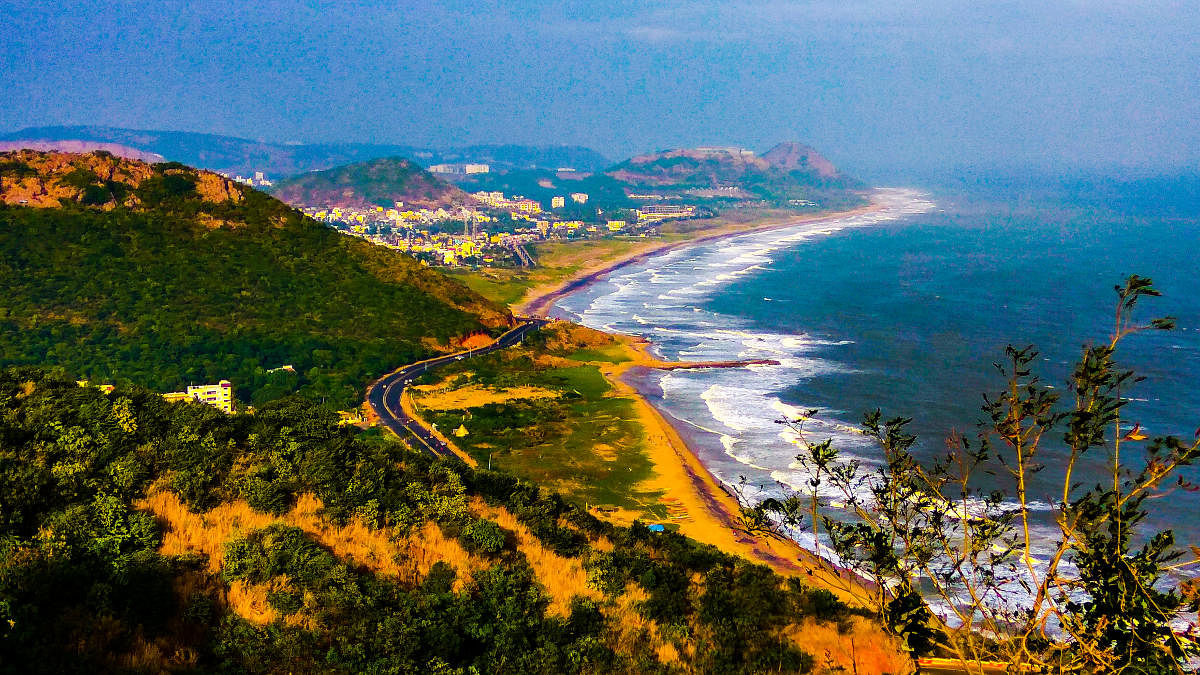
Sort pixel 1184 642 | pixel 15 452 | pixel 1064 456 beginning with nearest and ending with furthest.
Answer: pixel 1184 642, pixel 15 452, pixel 1064 456

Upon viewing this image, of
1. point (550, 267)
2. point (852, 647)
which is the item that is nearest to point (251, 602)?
point (852, 647)

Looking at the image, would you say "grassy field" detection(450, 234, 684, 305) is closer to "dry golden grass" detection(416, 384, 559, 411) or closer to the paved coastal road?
the paved coastal road

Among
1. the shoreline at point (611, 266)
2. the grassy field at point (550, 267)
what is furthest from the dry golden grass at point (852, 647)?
the grassy field at point (550, 267)

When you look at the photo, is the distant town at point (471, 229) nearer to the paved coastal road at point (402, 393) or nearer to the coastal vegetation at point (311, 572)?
the paved coastal road at point (402, 393)

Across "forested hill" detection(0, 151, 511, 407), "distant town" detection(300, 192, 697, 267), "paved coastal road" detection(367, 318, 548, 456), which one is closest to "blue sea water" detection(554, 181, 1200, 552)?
"paved coastal road" detection(367, 318, 548, 456)

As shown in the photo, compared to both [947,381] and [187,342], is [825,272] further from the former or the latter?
[187,342]

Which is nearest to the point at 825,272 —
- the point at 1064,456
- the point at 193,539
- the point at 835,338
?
the point at 835,338

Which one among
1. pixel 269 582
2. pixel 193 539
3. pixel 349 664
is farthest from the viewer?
pixel 193 539
